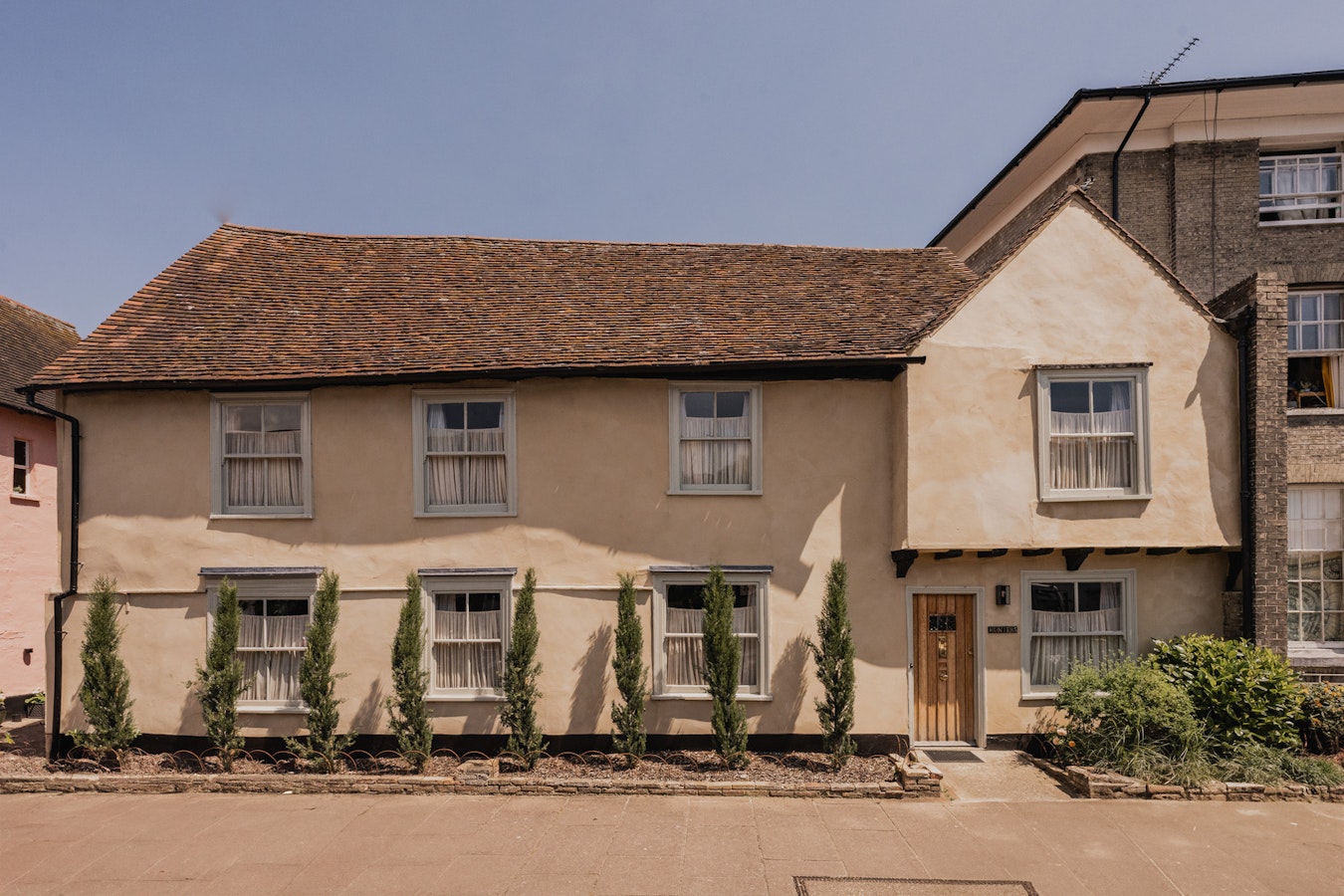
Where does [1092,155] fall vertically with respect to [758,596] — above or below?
above

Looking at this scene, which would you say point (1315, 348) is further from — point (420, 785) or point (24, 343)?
point (24, 343)

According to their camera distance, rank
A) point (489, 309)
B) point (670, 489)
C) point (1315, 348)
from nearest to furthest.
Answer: point (670, 489) < point (489, 309) < point (1315, 348)

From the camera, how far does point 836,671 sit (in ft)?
34.1

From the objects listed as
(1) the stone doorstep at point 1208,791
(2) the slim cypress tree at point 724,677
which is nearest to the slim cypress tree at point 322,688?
(2) the slim cypress tree at point 724,677

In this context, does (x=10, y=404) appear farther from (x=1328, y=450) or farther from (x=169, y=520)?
(x=1328, y=450)

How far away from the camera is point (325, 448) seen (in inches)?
447

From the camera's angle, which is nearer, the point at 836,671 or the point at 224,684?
the point at 836,671

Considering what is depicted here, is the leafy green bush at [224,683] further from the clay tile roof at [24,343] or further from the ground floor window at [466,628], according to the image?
the clay tile roof at [24,343]

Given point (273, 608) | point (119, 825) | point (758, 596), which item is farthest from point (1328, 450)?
point (119, 825)

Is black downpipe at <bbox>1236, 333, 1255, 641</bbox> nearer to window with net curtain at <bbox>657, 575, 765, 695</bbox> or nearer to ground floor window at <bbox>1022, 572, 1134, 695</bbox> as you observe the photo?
ground floor window at <bbox>1022, 572, 1134, 695</bbox>

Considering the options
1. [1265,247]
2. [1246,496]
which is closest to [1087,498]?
[1246,496]

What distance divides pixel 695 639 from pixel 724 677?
94cm

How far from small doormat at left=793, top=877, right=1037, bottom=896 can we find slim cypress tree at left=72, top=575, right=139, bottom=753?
391 inches

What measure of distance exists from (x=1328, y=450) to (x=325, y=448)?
16.5m
